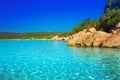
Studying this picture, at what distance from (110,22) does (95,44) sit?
25912 mm

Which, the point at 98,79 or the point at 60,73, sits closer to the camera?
the point at 98,79

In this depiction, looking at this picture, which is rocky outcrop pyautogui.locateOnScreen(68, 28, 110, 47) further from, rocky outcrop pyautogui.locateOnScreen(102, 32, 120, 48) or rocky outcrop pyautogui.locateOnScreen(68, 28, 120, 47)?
rocky outcrop pyautogui.locateOnScreen(102, 32, 120, 48)

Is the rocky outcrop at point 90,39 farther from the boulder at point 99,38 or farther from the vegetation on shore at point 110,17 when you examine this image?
the vegetation on shore at point 110,17

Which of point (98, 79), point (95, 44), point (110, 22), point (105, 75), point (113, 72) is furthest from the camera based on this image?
point (110, 22)

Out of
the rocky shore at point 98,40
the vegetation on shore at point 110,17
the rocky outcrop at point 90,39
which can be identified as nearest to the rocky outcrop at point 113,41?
the rocky shore at point 98,40

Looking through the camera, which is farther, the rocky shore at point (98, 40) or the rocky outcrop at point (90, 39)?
the rocky outcrop at point (90, 39)

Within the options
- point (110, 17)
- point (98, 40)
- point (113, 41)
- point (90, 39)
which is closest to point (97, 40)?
point (98, 40)

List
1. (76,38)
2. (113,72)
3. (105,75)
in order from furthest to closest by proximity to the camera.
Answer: (76,38), (113,72), (105,75)

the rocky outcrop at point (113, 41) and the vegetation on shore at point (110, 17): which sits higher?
the vegetation on shore at point (110, 17)

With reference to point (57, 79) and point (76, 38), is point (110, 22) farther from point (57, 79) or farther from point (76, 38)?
point (57, 79)

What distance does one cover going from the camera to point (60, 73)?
2162 centimetres

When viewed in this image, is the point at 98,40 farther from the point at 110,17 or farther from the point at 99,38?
the point at 110,17

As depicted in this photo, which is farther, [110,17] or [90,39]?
[110,17]

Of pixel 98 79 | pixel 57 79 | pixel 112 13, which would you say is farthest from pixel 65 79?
pixel 112 13
